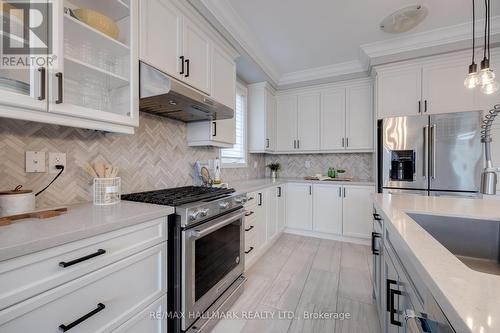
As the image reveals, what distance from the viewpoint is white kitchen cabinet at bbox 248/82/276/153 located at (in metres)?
3.64

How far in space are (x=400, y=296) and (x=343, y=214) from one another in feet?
Answer: 8.21

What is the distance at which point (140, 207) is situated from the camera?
1.28 metres

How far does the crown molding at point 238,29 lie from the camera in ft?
6.50

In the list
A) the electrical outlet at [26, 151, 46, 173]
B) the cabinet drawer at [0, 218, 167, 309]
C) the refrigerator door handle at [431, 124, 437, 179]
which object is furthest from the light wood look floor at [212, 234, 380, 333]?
the electrical outlet at [26, 151, 46, 173]

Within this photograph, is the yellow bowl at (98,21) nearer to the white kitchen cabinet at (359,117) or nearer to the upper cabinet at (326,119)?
the upper cabinet at (326,119)

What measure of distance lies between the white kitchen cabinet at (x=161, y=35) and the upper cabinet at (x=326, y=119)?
212cm

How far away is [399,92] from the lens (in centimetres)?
287

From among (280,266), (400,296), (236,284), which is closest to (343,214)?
(280,266)

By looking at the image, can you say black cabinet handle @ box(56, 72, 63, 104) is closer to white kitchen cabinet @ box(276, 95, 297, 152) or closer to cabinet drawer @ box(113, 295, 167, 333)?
cabinet drawer @ box(113, 295, 167, 333)

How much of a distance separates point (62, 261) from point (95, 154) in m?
0.88

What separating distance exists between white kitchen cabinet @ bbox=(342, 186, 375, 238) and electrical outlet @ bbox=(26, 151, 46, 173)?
134 inches

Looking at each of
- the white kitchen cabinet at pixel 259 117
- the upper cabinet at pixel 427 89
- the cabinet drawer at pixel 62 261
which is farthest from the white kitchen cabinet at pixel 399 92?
the cabinet drawer at pixel 62 261

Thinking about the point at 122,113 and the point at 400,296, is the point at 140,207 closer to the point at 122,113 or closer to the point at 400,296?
the point at 122,113

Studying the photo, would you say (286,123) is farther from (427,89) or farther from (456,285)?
(456,285)
